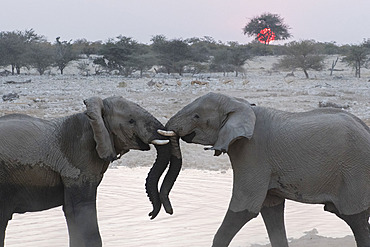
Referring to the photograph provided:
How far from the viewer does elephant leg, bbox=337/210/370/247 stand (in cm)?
458

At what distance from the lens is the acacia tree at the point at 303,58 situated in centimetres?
3222

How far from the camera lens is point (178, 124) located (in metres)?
4.82

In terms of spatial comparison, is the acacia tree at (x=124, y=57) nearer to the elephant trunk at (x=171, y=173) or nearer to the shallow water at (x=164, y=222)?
the shallow water at (x=164, y=222)

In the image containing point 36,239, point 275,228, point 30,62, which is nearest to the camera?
point 275,228

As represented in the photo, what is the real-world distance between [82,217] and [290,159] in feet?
5.13

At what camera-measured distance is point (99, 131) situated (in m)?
4.25

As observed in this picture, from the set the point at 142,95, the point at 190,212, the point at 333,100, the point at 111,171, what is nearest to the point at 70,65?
the point at 142,95

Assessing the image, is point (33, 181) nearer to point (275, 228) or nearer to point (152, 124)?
point (152, 124)

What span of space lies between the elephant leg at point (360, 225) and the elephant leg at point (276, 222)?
56cm

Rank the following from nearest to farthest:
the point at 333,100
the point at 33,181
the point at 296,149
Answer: the point at 33,181
the point at 296,149
the point at 333,100

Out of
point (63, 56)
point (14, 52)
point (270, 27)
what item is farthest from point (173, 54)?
point (270, 27)

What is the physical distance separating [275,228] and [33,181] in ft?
6.39

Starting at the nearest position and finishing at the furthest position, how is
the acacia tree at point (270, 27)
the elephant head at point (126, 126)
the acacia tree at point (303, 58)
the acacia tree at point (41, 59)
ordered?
the elephant head at point (126, 126), the acacia tree at point (303, 58), the acacia tree at point (41, 59), the acacia tree at point (270, 27)

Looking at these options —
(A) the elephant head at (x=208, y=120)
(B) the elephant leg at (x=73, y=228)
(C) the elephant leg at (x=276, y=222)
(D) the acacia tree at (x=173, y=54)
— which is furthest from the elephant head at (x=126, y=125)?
(D) the acacia tree at (x=173, y=54)
